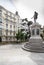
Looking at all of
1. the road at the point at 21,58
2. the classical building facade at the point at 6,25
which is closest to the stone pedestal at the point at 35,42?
the road at the point at 21,58

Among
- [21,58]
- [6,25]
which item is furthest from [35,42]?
[6,25]

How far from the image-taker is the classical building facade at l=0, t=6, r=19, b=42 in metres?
38.0

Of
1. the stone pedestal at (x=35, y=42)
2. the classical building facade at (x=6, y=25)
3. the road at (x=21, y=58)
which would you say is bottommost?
the road at (x=21, y=58)

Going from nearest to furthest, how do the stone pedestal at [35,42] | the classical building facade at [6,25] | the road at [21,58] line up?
the road at [21,58] < the stone pedestal at [35,42] < the classical building facade at [6,25]

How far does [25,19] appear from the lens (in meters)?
57.3

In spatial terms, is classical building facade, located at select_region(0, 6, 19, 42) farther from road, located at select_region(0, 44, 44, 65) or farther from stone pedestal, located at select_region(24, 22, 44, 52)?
road, located at select_region(0, 44, 44, 65)

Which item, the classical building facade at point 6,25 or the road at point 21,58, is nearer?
the road at point 21,58

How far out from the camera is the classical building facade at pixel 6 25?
3803 centimetres

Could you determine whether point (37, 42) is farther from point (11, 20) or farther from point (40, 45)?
point (11, 20)

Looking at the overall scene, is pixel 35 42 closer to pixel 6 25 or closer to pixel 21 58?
pixel 21 58

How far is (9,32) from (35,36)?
2720cm

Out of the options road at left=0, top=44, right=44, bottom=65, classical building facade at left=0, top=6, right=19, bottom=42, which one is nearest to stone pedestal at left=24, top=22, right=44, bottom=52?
road at left=0, top=44, right=44, bottom=65

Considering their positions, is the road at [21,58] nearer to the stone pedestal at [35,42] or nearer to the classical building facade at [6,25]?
the stone pedestal at [35,42]

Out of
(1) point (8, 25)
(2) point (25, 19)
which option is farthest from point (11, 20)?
(2) point (25, 19)
